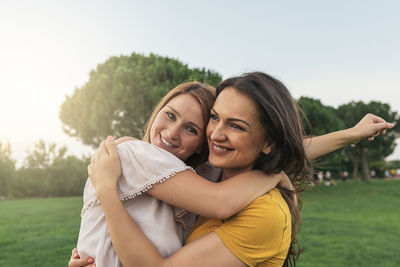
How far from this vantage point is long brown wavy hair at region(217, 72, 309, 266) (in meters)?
2.31

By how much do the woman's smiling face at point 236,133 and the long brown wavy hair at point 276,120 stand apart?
1.6 inches

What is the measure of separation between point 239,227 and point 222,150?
524 mm

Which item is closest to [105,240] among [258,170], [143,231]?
[143,231]

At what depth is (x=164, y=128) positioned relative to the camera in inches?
114

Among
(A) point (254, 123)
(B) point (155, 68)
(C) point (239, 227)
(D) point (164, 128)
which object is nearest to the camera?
(C) point (239, 227)

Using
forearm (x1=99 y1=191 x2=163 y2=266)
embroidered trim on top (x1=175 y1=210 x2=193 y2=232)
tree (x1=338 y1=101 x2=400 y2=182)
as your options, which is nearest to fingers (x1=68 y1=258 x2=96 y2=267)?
forearm (x1=99 y1=191 x2=163 y2=266)

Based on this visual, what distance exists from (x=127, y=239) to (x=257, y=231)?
76 cm

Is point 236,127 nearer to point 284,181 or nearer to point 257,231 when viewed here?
point 284,181

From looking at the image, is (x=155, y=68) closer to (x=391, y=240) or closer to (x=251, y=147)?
(x=391, y=240)

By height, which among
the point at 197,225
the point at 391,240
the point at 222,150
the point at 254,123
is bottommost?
the point at 391,240

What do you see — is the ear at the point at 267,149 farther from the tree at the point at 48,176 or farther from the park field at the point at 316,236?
the tree at the point at 48,176

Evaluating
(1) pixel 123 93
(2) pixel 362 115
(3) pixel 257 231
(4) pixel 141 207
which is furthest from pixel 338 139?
(2) pixel 362 115

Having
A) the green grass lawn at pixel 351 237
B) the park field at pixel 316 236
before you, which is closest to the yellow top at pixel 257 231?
the park field at pixel 316 236

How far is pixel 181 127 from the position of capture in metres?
2.82
